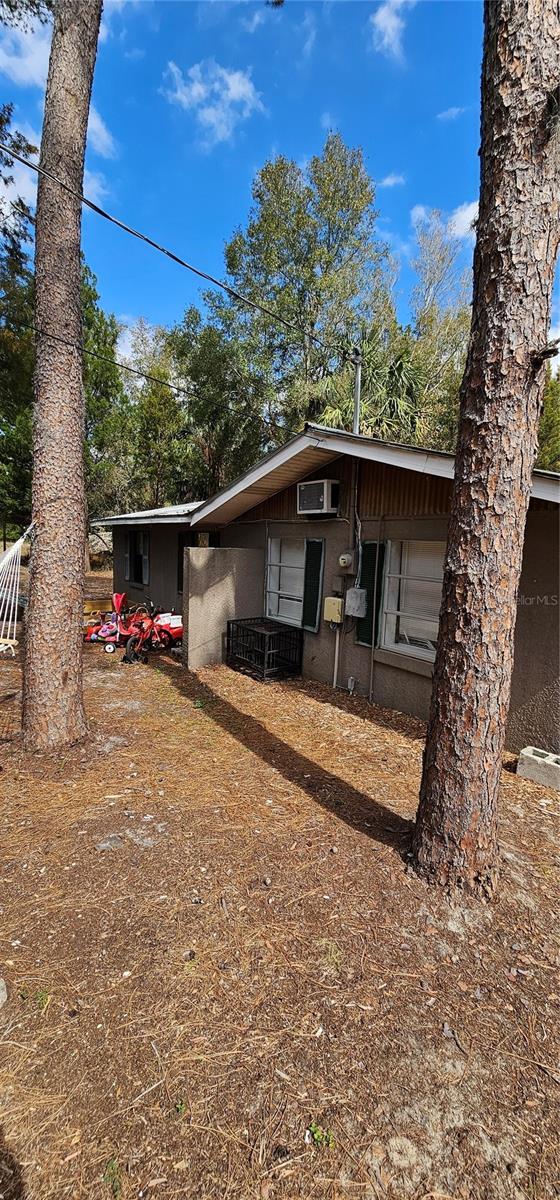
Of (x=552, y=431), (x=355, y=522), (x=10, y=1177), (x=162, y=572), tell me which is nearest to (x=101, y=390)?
(x=162, y=572)

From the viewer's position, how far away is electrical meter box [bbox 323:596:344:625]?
6.79 metres

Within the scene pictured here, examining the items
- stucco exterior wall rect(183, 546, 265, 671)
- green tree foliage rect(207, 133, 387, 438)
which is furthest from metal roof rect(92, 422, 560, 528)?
green tree foliage rect(207, 133, 387, 438)

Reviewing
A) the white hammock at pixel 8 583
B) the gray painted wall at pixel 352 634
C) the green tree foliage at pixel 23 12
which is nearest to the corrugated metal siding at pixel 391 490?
the gray painted wall at pixel 352 634

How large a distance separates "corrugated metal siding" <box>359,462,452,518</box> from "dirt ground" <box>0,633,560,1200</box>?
10.2 feet

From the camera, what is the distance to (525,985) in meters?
2.28

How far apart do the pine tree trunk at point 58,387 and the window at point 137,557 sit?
818 cm

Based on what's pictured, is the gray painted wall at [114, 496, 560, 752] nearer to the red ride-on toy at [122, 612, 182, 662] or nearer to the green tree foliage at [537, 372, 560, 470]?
the red ride-on toy at [122, 612, 182, 662]

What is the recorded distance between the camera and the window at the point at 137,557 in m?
12.6

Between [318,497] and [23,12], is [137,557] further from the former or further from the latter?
[23,12]

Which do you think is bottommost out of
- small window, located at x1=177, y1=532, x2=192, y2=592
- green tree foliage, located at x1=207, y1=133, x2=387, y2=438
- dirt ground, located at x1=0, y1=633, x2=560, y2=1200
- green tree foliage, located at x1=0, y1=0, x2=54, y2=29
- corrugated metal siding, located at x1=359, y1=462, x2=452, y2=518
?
dirt ground, located at x1=0, y1=633, x2=560, y2=1200

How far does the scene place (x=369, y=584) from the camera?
6453 mm

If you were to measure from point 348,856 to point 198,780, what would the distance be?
157 cm

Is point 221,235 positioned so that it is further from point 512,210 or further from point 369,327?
point 512,210

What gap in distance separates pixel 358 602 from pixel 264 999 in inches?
187
